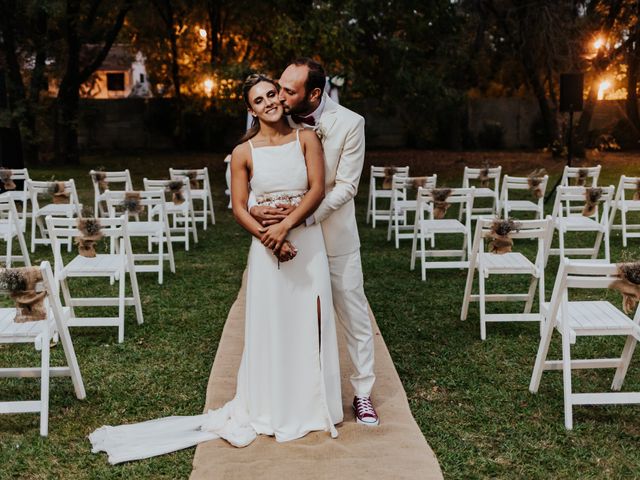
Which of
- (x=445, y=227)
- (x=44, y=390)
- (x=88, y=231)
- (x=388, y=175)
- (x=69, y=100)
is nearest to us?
(x=44, y=390)

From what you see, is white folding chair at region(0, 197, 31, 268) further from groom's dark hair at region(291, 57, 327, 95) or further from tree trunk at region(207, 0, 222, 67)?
tree trunk at region(207, 0, 222, 67)

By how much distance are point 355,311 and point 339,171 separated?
2.54 feet

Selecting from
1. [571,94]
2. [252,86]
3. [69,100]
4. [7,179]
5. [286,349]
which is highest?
[69,100]

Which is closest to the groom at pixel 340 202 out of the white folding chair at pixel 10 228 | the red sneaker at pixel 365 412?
the red sneaker at pixel 365 412

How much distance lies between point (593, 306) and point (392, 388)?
51.8 inches

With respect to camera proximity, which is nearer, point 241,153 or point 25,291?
point 241,153

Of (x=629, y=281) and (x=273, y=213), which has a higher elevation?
(x=273, y=213)

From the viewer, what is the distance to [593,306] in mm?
4309

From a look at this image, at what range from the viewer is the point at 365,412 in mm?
3918

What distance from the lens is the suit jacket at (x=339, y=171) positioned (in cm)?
373

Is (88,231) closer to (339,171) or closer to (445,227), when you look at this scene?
(339,171)

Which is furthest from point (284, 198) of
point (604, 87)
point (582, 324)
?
point (604, 87)

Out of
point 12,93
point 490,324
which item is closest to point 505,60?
point 12,93

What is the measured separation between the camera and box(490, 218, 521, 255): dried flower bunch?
17.8ft
